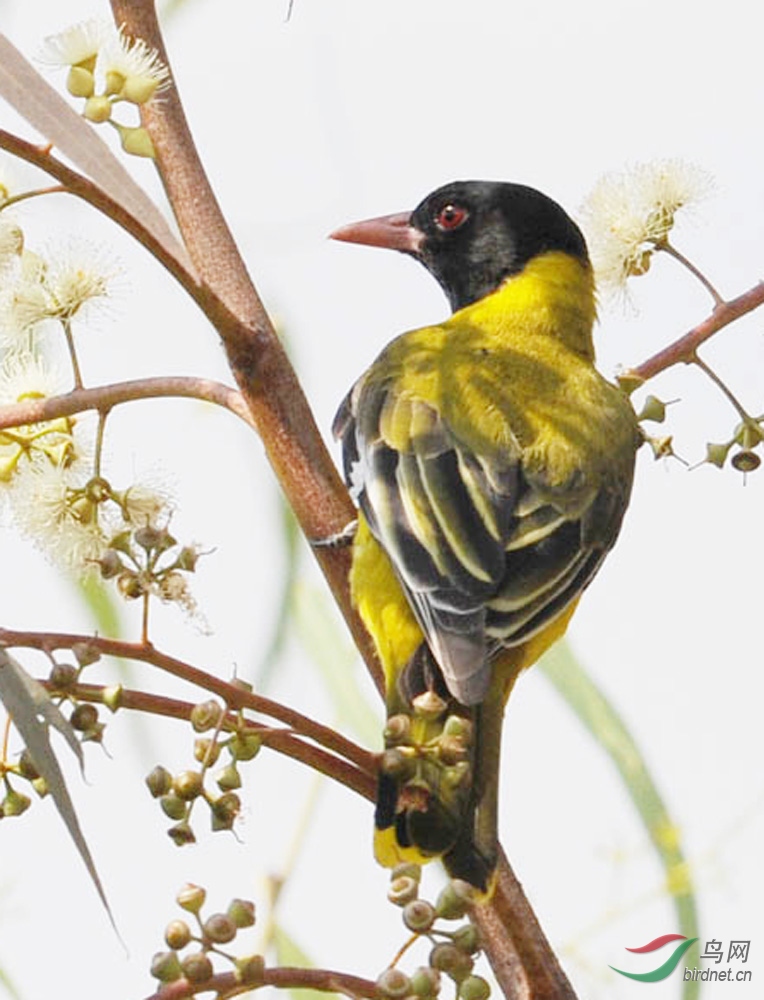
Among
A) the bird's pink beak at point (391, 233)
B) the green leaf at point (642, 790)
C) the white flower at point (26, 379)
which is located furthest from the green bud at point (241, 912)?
the bird's pink beak at point (391, 233)

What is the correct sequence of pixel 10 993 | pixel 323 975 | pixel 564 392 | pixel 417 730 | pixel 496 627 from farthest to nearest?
pixel 564 392, pixel 10 993, pixel 496 627, pixel 417 730, pixel 323 975

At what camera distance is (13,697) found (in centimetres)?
136

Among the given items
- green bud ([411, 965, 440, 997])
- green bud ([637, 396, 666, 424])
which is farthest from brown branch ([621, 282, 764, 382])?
green bud ([411, 965, 440, 997])

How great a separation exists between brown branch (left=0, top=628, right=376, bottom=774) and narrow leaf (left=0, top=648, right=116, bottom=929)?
1.3 inches

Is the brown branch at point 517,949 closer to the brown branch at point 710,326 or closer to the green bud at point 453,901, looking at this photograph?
the green bud at point 453,901

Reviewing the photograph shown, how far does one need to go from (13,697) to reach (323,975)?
0.29 metres

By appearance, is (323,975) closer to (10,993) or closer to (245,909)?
(245,909)

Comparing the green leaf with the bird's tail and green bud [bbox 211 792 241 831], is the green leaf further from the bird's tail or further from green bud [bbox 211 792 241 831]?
green bud [bbox 211 792 241 831]

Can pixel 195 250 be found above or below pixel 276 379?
above

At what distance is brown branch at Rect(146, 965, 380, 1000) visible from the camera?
1312 mm

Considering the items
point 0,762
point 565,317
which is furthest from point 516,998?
point 565,317

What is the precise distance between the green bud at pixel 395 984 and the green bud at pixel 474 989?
0.22ft

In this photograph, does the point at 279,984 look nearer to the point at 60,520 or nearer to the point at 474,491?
the point at 60,520

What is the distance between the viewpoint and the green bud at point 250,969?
1.31 metres
